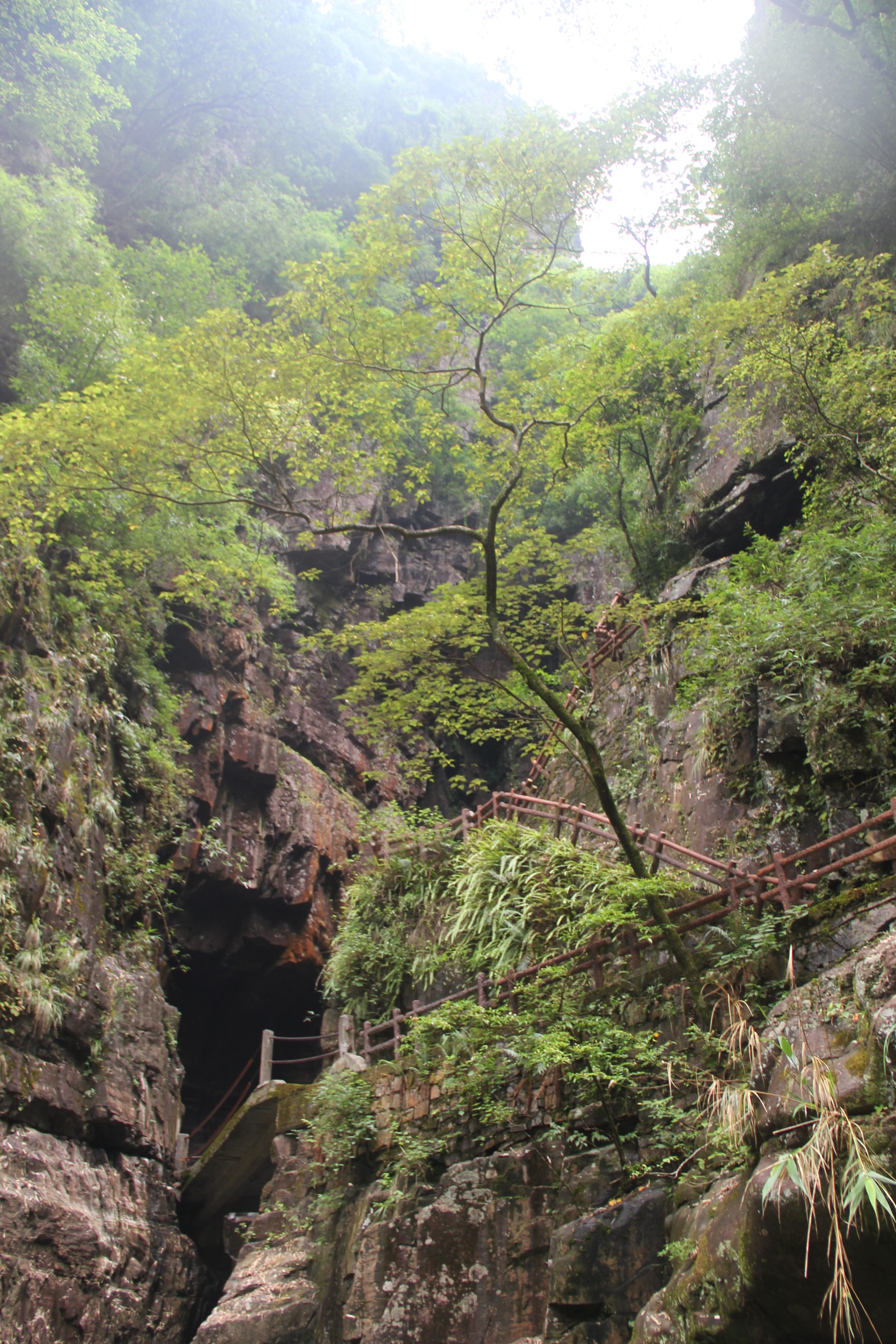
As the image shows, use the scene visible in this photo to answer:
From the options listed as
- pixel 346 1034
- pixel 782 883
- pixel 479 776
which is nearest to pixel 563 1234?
pixel 782 883

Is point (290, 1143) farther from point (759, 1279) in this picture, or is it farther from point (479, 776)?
point (479, 776)

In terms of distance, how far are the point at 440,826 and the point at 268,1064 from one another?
12.2ft

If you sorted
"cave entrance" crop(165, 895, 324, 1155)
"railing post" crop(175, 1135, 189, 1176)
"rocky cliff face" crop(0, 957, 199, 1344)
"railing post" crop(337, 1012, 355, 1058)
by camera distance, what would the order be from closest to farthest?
"rocky cliff face" crop(0, 957, 199, 1344), "railing post" crop(337, 1012, 355, 1058), "railing post" crop(175, 1135, 189, 1176), "cave entrance" crop(165, 895, 324, 1155)

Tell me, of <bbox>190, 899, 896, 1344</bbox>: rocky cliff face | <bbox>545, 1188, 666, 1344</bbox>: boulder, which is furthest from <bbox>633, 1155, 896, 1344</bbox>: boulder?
<bbox>545, 1188, 666, 1344</bbox>: boulder

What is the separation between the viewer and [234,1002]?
47.0ft

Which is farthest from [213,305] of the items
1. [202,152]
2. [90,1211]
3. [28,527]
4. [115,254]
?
[90,1211]

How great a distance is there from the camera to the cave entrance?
44.1 ft

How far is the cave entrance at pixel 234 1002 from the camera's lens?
13.4 metres

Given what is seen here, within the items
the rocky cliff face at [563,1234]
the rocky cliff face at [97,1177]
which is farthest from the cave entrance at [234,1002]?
the rocky cliff face at [563,1234]

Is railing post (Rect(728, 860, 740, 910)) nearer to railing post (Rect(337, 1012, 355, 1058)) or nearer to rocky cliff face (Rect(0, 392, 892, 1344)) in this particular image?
rocky cliff face (Rect(0, 392, 892, 1344))

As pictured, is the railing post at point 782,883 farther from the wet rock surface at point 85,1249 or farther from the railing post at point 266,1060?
the wet rock surface at point 85,1249

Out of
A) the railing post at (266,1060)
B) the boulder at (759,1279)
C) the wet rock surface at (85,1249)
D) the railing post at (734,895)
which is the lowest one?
the wet rock surface at (85,1249)

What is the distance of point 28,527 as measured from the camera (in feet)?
32.9

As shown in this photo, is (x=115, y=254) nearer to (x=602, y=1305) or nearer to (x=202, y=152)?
(x=202, y=152)
